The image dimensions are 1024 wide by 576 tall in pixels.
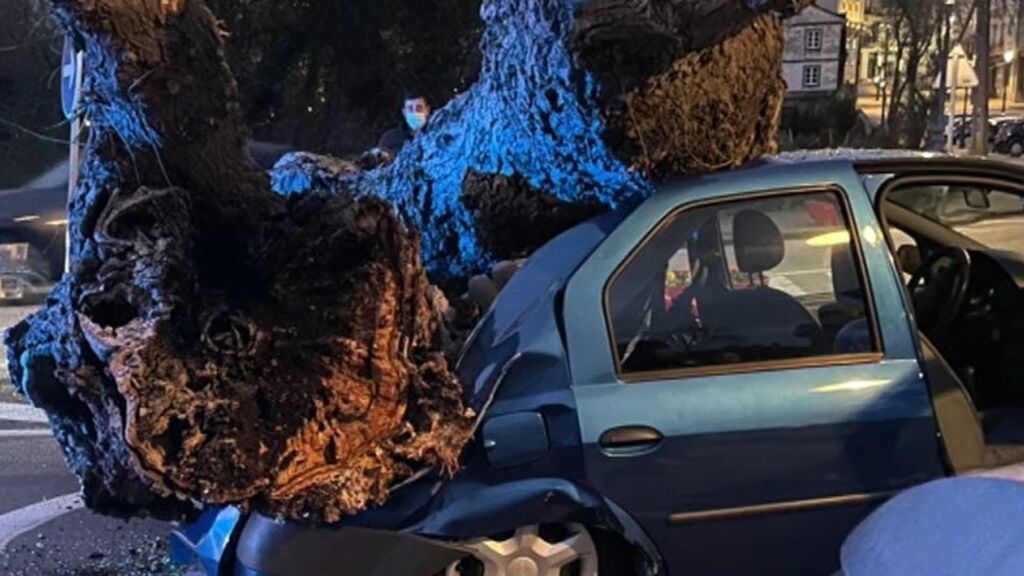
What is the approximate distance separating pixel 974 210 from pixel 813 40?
6.51m

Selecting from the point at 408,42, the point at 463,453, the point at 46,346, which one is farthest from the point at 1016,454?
the point at 408,42

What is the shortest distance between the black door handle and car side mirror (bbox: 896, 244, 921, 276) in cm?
142

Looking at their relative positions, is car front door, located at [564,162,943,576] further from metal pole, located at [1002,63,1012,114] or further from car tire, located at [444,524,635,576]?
metal pole, located at [1002,63,1012,114]

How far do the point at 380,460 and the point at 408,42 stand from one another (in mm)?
9987

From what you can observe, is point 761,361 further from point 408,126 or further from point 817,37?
point 817,37

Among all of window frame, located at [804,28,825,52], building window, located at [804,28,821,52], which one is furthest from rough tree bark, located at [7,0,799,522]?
building window, located at [804,28,821,52]

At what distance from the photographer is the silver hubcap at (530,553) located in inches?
127

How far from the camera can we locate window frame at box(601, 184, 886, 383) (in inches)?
128

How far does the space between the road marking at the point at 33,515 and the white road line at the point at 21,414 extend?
197 centimetres

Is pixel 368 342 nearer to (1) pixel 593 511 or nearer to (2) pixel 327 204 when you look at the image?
(2) pixel 327 204

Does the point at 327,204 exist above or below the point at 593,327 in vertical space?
above

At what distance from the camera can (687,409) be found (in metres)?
3.22

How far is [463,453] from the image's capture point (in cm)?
319

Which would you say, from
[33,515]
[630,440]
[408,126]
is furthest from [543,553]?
[408,126]
